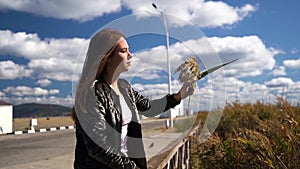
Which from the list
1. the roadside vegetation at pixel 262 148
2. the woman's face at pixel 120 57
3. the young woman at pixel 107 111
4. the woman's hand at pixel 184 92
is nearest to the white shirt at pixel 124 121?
the young woman at pixel 107 111

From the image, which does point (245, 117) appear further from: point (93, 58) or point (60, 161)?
point (93, 58)

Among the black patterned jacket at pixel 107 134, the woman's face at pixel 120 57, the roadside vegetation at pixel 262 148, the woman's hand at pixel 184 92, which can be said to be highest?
the woman's face at pixel 120 57

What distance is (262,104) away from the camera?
8656mm

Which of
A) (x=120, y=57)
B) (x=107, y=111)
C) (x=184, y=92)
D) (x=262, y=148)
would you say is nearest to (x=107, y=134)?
(x=107, y=111)

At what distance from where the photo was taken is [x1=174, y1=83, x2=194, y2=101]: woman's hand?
1.95m

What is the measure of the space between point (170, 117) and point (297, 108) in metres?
4.55

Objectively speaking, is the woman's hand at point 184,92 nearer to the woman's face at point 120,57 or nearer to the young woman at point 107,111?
the young woman at point 107,111

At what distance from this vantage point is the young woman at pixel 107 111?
171 centimetres

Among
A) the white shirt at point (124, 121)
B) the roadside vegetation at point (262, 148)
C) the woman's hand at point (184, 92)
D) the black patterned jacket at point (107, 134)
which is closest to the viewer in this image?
the black patterned jacket at point (107, 134)

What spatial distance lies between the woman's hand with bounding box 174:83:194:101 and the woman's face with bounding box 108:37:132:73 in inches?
13.1

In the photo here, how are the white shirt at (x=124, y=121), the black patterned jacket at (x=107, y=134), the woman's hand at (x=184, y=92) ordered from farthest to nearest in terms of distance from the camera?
the woman's hand at (x=184, y=92) → the white shirt at (x=124, y=121) → the black patterned jacket at (x=107, y=134)

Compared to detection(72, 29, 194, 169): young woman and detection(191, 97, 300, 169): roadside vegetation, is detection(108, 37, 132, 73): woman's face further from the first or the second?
detection(191, 97, 300, 169): roadside vegetation

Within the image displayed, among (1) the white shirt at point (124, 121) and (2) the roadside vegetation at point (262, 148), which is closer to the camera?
(1) the white shirt at point (124, 121)

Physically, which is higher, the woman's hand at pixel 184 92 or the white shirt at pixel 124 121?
the woman's hand at pixel 184 92
